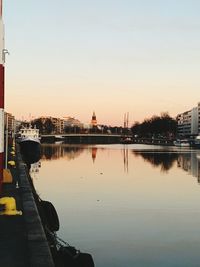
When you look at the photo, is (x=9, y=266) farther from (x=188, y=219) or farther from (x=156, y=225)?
(x=188, y=219)

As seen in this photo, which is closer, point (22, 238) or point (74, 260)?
point (22, 238)

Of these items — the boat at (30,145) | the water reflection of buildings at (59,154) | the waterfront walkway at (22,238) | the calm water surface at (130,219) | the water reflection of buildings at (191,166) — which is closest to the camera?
the waterfront walkway at (22,238)

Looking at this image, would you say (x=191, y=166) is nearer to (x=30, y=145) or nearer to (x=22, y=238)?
(x=30, y=145)

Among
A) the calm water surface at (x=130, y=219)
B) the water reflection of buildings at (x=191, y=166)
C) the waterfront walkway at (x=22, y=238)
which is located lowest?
the calm water surface at (x=130, y=219)

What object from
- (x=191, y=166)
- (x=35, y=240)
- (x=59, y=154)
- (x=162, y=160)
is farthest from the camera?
(x=59, y=154)

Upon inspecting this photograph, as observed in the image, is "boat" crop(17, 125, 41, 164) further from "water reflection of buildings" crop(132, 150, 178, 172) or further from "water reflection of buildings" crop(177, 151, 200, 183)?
"water reflection of buildings" crop(177, 151, 200, 183)

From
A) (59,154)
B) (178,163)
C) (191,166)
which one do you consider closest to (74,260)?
(191,166)

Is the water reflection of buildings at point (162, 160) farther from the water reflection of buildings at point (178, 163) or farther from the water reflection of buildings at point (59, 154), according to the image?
the water reflection of buildings at point (59, 154)

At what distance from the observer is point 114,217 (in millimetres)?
24328

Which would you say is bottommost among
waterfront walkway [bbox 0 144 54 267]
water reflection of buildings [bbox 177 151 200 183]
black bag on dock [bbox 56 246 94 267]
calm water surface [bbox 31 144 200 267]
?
calm water surface [bbox 31 144 200 267]

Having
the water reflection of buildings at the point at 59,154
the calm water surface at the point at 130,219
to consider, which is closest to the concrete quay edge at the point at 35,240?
the calm water surface at the point at 130,219

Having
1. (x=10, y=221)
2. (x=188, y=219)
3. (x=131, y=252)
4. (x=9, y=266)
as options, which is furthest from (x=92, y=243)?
(x=9, y=266)

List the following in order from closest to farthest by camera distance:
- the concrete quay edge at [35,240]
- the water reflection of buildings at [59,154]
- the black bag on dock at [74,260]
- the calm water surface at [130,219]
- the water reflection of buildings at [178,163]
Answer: the concrete quay edge at [35,240] < the black bag on dock at [74,260] < the calm water surface at [130,219] < the water reflection of buildings at [178,163] < the water reflection of buildings at [59,154]

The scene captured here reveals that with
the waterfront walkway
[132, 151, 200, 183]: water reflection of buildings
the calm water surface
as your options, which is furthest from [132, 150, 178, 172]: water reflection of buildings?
the waterfront walkway
